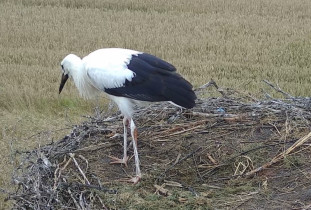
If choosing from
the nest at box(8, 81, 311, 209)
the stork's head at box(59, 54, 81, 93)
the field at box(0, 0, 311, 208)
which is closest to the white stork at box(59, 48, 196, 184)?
the stork's head at box(59, 54, 81, 93)

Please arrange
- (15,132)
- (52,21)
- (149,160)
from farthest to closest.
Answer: (52,21), (15,132), (149,160)

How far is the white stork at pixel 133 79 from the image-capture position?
5.14 metres

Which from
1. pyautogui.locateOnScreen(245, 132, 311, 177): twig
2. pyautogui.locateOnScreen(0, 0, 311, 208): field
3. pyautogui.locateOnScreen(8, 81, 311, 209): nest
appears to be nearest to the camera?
pyautogui.locateOnScreen(8, 81, 311, 209): nest

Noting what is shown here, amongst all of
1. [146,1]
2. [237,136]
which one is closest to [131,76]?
[237,136]

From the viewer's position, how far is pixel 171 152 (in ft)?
18.2

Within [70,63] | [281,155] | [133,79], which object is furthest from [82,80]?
[281,155]

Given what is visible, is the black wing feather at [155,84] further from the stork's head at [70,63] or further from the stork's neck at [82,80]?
the stork's head at [70,63]

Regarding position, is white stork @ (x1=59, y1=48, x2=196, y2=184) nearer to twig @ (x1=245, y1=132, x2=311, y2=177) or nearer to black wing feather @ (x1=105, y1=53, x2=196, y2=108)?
black wing feather @ (x1=105, y1=53, x2=196, y2=108)

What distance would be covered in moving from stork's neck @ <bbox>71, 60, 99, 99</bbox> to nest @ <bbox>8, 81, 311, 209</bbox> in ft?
1.41

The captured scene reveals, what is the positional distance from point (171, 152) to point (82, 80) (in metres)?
0.99

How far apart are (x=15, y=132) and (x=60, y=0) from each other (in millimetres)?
8842

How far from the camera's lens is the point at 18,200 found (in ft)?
15.9

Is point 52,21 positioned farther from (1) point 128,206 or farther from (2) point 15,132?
(1) point 128,206

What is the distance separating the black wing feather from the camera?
512cm
